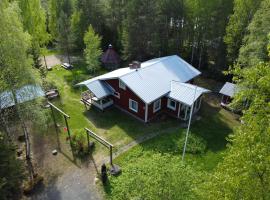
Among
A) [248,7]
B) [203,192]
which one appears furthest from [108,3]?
[203,192]

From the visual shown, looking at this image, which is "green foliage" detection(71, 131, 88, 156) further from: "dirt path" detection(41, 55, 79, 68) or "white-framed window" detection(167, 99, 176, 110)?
"dirt path" detection(41, 55, 79, 68)

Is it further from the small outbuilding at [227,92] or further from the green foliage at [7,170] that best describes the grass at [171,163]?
the green foliage at [7,170]

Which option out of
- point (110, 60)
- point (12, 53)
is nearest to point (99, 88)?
point (12, 53)

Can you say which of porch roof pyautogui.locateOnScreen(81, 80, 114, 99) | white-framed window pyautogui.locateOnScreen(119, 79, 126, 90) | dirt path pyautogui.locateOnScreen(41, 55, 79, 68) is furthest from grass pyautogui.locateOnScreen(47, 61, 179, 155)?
dirt path pyautogui.locateOnScreen(41, 55, 79, 68)

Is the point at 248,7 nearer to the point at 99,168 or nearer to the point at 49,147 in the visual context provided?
the point at 99,168

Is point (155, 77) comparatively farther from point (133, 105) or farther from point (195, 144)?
point (195, 144)

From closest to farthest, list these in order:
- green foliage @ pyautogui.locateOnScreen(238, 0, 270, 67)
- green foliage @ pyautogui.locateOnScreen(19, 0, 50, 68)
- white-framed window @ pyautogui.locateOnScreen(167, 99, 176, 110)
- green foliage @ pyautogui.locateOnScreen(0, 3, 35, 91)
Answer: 1. green foliage @ pyautogui.locateOnScreen(0, 3, 35, 91)
2. green foliage @ pyautogui.locateOnScreen(238, 0, 270, 67)
3. white-framed window @ pyautogui.locateOnScreen(167, 99, 176, 110)
4. green foliage @ pyautogui.locateOnScreen(19, 0, 50, 68)

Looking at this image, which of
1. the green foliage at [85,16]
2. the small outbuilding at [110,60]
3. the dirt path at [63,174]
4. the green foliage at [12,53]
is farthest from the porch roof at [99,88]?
the green foliage at [85,16]
